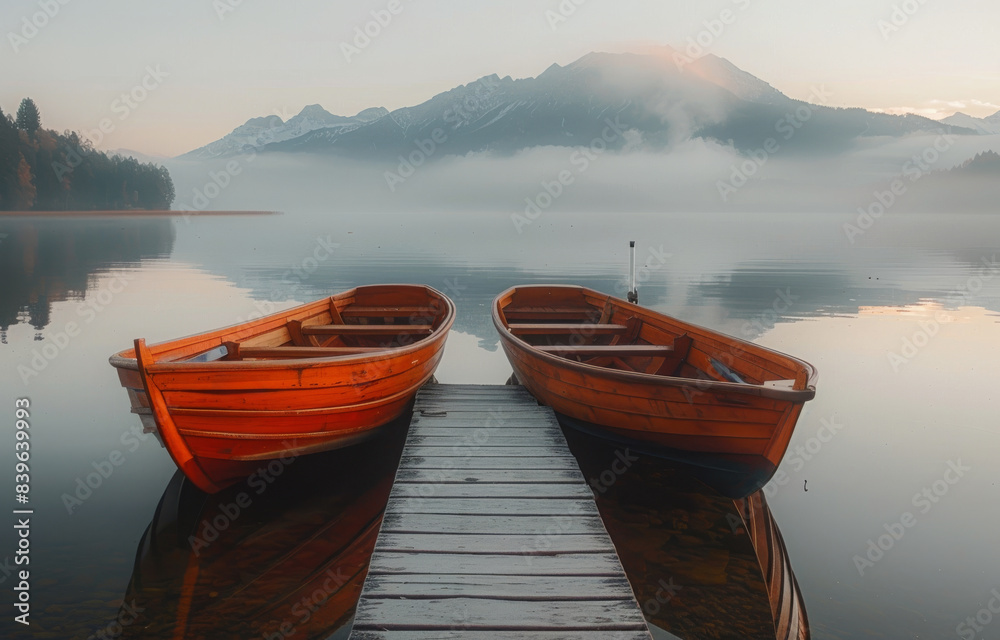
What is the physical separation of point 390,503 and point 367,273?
84.5 feet

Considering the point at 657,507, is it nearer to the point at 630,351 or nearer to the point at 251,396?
the point at 630,351

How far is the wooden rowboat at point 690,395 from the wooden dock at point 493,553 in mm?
679

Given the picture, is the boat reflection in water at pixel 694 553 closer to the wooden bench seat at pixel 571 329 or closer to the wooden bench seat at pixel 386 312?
the wooden bench seat at pixel 571 329

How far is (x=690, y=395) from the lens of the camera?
508 cm

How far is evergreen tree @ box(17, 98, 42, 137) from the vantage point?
105m

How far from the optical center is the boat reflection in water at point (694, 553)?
4.40 meters

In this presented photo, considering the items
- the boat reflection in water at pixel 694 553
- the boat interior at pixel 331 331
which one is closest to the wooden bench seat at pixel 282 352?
the boat interior at pixel 331 331

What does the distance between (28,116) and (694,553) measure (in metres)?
137

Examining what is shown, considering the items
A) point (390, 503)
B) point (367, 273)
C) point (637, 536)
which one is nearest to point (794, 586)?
point (637, 536)

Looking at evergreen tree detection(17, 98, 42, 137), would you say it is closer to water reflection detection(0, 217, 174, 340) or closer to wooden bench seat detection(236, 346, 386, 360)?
water reflection detection(0, 217, 174, 340)

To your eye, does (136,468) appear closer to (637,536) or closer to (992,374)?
(637,536)

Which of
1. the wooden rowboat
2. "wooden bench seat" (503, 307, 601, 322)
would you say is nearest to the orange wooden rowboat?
the wooden rowboat

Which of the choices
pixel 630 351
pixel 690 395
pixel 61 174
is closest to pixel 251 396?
pixel 690 395

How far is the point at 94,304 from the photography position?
59.1 feet
